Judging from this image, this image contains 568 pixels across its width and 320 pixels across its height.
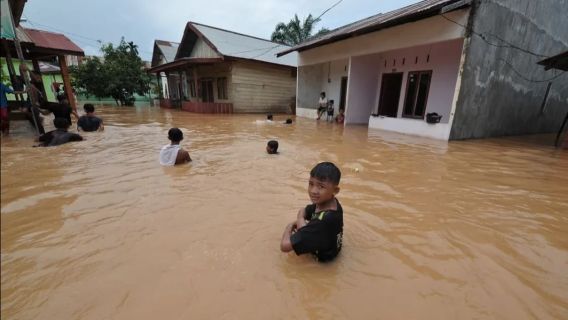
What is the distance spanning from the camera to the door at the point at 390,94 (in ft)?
41.9

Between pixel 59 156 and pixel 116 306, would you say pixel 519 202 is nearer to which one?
pixel 116 306

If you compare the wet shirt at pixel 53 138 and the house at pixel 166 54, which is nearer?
the wet shirt at pixel 53 138

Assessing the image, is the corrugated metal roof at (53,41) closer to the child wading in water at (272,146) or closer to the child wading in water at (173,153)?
the child wading in water at (173,153)

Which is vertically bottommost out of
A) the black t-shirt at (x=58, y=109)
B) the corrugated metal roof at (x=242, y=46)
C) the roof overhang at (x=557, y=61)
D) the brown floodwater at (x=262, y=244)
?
the brown floodwater at (x=262, y=244)

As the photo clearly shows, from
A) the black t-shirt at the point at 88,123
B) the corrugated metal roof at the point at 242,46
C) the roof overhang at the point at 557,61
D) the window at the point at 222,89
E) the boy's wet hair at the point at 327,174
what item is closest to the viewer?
the boy's wet hair at the point at 327,174

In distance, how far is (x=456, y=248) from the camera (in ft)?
9.12

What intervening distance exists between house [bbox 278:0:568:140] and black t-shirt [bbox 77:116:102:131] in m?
10.0

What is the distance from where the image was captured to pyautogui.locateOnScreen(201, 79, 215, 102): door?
21.4 meters

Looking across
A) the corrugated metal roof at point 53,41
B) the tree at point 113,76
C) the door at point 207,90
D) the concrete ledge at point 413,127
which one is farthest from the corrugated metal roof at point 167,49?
the concrete ledge at point 413,127

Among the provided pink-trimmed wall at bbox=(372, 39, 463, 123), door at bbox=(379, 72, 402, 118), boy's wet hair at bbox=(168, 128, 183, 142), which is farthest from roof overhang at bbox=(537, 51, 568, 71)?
boy's wet hair at bbox=(168, 128, 183, 142)

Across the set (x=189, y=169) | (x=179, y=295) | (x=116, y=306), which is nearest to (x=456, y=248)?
(x=179, y=295)

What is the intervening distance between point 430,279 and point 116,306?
246 centimetres

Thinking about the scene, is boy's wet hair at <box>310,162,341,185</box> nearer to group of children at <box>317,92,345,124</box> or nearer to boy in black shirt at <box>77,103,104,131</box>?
boy in black shirt at <box>77,103,104,131</box>

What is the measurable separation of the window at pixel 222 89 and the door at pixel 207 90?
1109 mm
